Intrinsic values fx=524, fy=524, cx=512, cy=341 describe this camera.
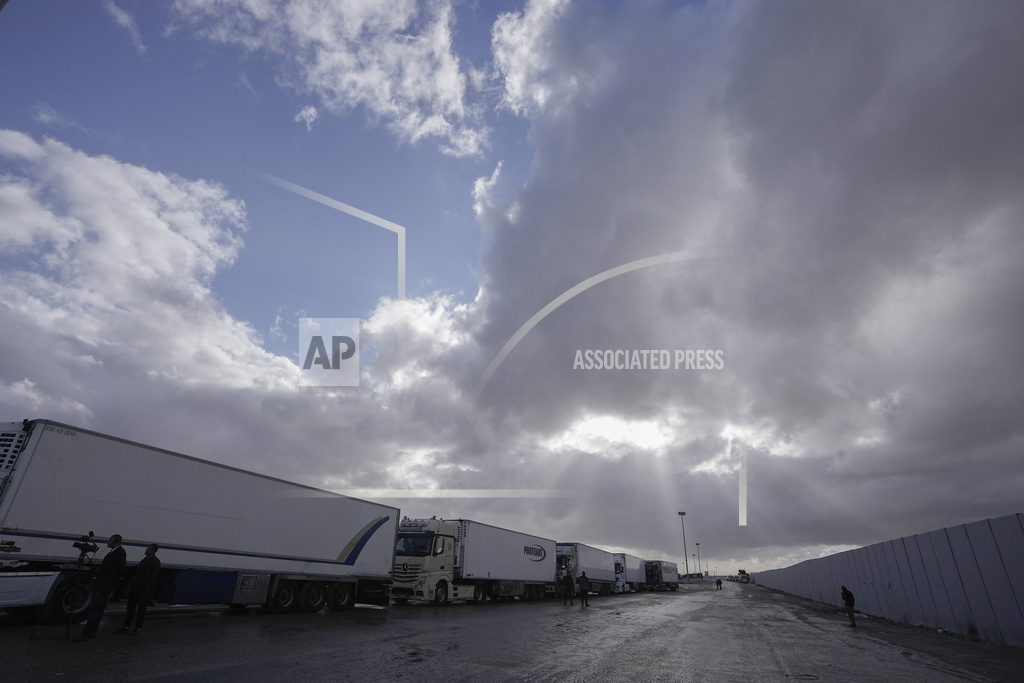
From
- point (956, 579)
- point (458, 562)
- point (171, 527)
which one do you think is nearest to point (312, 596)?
point (171, 527)

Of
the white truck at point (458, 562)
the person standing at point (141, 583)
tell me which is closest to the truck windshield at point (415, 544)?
the white truck at point (458, 562)

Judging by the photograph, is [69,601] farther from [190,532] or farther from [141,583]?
[190,532]

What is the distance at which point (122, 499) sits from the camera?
41.1ft

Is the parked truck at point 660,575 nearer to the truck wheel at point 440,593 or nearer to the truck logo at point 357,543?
the truck wheel at point 440,593

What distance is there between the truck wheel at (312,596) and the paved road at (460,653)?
2.74ft

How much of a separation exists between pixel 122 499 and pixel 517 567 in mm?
24202

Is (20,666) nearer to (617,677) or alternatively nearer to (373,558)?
(617,677)

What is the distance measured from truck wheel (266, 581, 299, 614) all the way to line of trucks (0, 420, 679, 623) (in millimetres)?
40

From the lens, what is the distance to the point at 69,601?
36.5 feet

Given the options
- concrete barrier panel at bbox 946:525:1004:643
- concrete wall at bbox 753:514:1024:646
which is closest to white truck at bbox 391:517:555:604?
concrete wall at bbox 753:514:1024:646

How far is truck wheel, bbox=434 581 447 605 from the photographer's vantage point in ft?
81.0

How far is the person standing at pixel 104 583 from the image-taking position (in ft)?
30.4

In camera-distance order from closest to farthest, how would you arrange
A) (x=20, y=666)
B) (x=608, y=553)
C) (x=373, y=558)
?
1. (x=20, y=666)
2. (x=373, y=558)
3. (x=608, y=553)

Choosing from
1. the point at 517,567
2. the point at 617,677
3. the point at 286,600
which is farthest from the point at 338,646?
the point at 517,567
